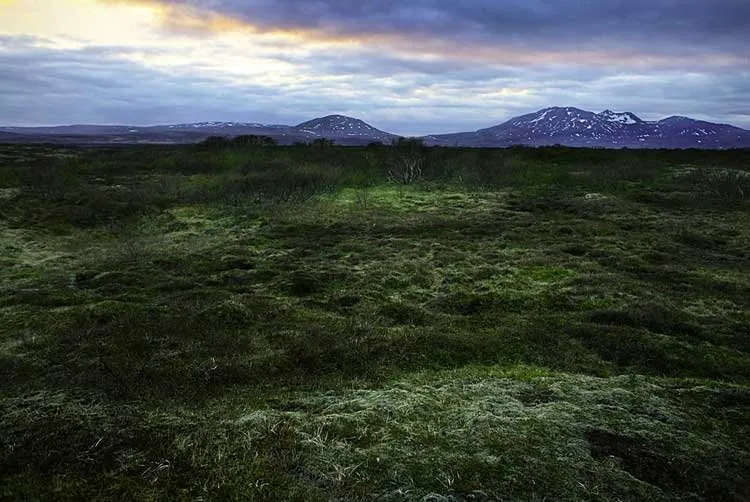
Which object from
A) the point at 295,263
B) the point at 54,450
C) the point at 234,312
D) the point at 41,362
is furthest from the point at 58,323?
the point at 295,263

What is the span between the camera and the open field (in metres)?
6.30

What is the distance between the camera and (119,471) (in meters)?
6.28

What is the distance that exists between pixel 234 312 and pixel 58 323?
390 cm

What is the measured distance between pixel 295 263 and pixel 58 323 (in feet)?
A: 27.4

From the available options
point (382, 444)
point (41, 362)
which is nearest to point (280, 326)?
point (41, 362)

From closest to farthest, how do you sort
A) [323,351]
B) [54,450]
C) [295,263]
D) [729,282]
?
[54,450] → [323,351] → [729,282] → [295,263]

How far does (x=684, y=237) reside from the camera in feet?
75.1

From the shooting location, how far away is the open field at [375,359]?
630 centimetres

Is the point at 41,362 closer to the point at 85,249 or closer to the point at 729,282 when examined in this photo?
the point at 85,249

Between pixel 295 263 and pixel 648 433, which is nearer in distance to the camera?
pixel 648 433

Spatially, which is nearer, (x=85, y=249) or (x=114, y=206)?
(x=85, y=249)

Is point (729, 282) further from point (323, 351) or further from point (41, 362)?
point (41, 362)

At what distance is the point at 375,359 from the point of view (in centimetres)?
1027

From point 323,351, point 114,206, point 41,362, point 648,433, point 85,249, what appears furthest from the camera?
point 114,206
